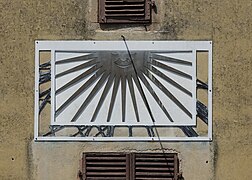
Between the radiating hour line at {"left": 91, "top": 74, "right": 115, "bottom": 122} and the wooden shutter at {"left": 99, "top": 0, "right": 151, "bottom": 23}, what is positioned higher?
the wooden shutter at {"left": 99, "top": 0, "right": 151, "bottom": 23}

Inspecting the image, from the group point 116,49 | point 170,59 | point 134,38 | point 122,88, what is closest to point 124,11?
point 134,38

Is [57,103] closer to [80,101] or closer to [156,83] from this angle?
[80,101]

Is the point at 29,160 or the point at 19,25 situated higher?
the point at 19,25

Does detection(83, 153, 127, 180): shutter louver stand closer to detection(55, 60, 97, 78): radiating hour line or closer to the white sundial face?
the white sundial face

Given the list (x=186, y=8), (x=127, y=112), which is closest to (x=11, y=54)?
(x=127, y=112)

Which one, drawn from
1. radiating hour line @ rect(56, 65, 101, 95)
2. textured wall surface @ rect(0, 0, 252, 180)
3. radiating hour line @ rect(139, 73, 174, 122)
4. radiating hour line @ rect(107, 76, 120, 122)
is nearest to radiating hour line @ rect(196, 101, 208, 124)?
textured wall surface @ rect(0, 0, 252, 180)

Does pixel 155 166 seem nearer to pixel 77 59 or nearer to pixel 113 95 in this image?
pixel 113 95

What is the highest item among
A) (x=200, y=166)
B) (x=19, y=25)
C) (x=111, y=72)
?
(x=19, y=25)
